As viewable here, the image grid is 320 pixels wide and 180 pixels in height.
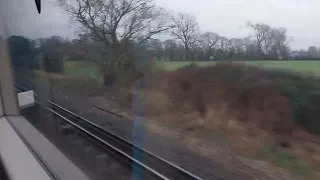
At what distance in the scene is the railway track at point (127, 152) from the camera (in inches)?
65.7

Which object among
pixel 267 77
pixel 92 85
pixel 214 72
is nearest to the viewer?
pixel 267 77

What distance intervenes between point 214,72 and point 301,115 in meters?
0.48

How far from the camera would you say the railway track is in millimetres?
1668

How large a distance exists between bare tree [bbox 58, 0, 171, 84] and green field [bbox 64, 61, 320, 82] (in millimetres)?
108

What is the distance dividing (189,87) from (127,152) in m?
0.59

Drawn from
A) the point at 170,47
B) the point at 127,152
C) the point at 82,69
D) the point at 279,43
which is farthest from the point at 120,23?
the point at 279,43

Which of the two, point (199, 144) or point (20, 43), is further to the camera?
point (20, 43)

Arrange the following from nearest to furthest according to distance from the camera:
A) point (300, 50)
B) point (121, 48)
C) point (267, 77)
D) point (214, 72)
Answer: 1. point (300, 50)
2. point (267, 77)
3. point (214, 72)
4. point (121, 48)

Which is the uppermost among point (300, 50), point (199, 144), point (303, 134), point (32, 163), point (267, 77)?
point (300, 50)

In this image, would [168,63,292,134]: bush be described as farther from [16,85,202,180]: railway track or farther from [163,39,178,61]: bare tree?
[16,85,202,180]: railway track

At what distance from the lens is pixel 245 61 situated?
4.55ft

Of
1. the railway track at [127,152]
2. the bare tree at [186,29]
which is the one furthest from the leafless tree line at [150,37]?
the railway track at [127,152]

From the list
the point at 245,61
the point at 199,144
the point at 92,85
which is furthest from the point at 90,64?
the point at 245,61

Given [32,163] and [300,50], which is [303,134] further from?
[32,163]
